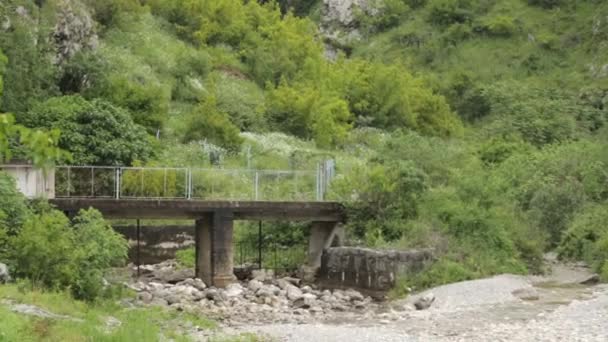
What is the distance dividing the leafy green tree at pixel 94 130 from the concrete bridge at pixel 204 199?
348 cm

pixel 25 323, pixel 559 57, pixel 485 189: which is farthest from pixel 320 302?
pixel 559 57

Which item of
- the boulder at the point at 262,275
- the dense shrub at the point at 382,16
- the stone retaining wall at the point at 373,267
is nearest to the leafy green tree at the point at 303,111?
the boulder at the point at 262,275

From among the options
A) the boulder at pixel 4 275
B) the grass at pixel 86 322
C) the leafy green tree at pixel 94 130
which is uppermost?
the leafy green tree at pixel 94 130

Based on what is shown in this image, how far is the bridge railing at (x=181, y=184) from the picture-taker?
39625 millimetres

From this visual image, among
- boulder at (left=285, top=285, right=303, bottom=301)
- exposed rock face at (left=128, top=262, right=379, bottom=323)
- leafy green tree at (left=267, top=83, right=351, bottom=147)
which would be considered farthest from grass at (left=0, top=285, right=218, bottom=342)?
leafy green tree at (left=267, top=83, right=351, bottom=147)

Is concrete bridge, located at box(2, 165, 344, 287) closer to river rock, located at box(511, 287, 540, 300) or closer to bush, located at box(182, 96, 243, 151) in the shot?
bush, located at box(182, 96, 243, 151)

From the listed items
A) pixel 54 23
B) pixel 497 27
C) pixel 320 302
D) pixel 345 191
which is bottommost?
pixel 320 302

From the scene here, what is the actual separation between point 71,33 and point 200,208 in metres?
25.0

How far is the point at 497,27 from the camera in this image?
316 ft

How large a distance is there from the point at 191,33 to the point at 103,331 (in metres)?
58.6

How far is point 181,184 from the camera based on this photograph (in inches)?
1672

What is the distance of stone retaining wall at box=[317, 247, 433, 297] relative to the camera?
36000 mm

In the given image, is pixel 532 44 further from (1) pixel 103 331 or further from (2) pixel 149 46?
(1) pixel 103 331

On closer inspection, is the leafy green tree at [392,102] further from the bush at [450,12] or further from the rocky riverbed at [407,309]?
the rocky riverbed at [407,309]
